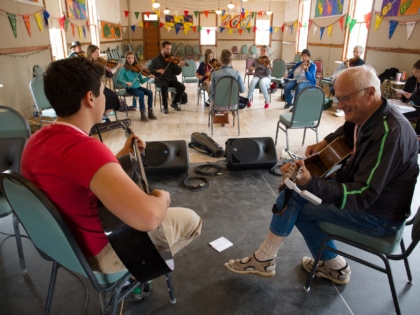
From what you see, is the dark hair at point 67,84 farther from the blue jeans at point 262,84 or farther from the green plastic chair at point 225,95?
the blue jeans at point 262,84

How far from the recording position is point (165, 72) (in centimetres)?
559

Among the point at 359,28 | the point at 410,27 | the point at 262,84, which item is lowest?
the point at 262,84

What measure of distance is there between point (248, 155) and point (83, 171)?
233 cm

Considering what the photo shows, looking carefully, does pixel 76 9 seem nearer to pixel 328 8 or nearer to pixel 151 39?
pixel 328 8

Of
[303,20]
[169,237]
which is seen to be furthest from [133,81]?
[303,20]

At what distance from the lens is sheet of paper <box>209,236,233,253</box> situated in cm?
200

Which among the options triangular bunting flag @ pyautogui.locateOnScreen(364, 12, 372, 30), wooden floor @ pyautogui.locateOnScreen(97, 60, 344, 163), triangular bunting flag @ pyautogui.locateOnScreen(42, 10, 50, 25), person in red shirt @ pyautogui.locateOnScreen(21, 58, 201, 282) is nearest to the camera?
person in red shirt @ pyautogui.locateOnScreen(21, 58, 201, 282)

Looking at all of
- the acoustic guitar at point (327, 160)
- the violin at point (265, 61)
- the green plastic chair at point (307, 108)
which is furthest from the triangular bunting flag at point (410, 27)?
the acoustic guitar at point (327, 160)

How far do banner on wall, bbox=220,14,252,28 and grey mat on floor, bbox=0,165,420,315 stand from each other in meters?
13.6

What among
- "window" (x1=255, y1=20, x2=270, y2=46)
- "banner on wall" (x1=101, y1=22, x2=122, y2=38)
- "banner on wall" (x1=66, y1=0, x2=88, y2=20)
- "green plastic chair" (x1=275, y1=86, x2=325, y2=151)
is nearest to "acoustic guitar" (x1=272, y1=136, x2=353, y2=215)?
"green plastic chair" (x1=275, y1=86, x2=325, y2=151)

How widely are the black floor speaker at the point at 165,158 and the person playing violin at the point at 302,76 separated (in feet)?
10.3

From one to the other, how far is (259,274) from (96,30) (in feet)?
32.8

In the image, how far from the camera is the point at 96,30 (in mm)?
9750

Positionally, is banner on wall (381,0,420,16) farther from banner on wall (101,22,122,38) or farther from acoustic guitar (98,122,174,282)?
banner on wall (101,22,122,38)
